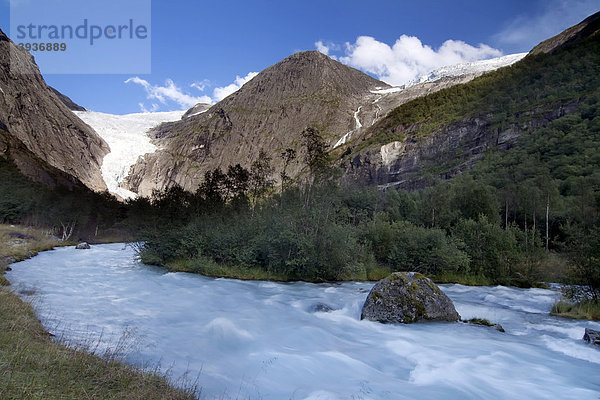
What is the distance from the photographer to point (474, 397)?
6.59 metres

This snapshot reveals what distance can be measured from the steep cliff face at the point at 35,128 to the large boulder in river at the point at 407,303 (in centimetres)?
8838

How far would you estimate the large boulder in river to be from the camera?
11195 millimetres

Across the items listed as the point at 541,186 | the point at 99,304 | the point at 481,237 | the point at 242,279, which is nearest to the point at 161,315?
the point at 99,304

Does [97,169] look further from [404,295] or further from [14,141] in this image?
[404,295]

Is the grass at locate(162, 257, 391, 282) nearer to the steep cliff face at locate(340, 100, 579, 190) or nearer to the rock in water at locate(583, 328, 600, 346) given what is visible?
the rock in water at locate(583, 328, 600, 346)

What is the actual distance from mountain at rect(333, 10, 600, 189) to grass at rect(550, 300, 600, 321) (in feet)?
214

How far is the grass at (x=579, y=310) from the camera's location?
12534 millimetres

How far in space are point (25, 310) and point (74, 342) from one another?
2910 millimetres

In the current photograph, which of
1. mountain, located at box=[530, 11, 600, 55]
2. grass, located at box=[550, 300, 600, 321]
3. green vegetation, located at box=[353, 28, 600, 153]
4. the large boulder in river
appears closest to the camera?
the large boulder in river

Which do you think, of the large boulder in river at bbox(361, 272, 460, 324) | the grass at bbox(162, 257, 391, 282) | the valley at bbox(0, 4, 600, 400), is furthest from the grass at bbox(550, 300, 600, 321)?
the grass at bbox(162, 257, 391, 282)

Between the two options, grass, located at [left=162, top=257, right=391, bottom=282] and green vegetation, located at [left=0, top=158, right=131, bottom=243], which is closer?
grass, located at [left=162, top=257, right=391, bottom=282]

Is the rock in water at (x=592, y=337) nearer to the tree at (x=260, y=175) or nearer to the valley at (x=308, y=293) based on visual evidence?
the valley at (x=308, y=293)

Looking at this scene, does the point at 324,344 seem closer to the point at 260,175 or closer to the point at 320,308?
the point at 320,308

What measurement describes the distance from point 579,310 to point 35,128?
147 meters
